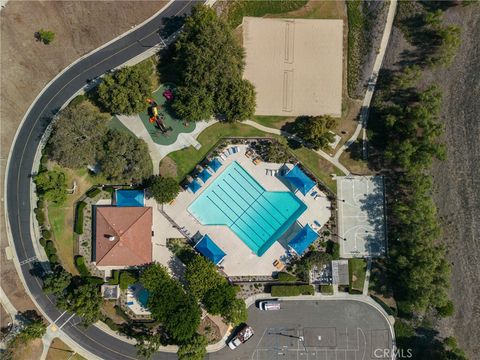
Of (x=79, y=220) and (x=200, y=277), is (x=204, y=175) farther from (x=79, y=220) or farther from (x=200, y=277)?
(x=79, y=220)

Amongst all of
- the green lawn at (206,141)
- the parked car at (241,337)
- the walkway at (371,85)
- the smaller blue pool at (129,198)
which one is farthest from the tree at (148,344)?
the walkway at (371,85)

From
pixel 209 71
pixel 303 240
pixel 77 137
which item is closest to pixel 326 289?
pixel 303 240

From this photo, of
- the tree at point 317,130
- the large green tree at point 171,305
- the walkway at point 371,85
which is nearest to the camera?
the large green tree at point 171,305

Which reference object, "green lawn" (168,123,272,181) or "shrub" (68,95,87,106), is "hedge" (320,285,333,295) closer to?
"green lawn" (168,123,272,181)

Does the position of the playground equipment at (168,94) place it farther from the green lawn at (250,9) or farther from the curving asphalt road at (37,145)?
the green lawn at (250,9)

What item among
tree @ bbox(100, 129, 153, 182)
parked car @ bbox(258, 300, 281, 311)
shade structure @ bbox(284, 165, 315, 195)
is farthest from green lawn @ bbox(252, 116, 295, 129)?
parked car @ bbox(258, 300, 281, 311)

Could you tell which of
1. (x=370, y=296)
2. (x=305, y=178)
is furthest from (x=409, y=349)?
(x=305, y=178)
